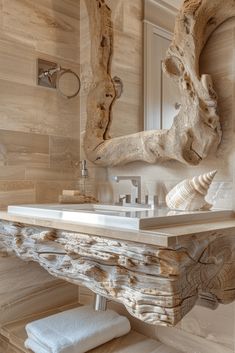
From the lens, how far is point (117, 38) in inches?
69.4

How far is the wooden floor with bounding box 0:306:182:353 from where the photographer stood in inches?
58.8

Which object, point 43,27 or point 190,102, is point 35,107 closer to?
point 43,27

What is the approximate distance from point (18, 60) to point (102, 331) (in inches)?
53.7

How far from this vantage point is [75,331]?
147 centimetres

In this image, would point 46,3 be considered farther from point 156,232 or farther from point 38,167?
point 156,232

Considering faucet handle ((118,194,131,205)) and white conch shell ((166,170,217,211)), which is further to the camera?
faucet handle ((118,194,131,205))

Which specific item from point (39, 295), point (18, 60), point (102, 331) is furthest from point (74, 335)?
point (18, 60)

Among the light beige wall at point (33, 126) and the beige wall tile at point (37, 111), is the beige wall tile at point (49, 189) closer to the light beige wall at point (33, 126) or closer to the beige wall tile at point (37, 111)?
the light beige wall at point (33, 126)

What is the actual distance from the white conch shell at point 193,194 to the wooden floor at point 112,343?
0.69 metres

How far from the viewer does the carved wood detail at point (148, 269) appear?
896 mm

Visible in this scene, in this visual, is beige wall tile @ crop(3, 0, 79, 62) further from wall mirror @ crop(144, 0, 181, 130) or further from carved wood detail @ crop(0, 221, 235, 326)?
carved wood detail @ crop(0, 221, 235, 326)

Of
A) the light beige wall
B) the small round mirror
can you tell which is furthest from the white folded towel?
the small round mirror

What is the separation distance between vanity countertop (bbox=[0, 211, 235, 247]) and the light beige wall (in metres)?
0.56

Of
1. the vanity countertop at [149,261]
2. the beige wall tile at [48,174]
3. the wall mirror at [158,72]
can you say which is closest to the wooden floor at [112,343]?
the vanity countertop at [149,261]
